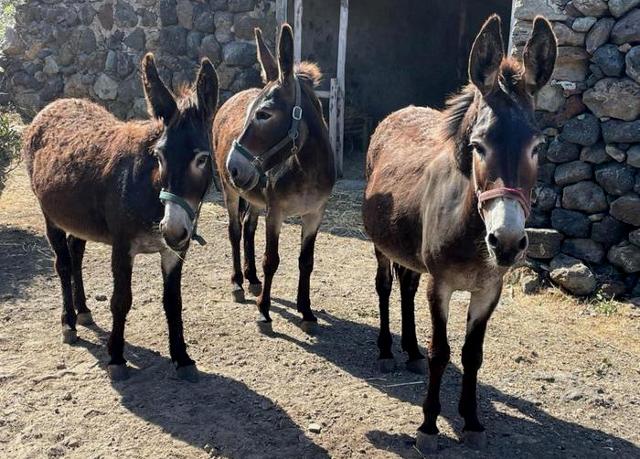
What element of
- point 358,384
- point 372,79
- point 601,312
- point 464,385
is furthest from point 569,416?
point 372,79

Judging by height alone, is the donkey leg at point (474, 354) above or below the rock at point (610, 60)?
below

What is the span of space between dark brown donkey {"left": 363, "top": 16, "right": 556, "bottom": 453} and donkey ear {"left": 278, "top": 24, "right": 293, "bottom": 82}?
967 mm

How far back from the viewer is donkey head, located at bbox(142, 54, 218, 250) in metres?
3.60

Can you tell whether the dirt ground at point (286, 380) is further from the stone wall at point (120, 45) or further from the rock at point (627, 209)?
the stone wall at point (120, 45)

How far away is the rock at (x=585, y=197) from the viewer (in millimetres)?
6055

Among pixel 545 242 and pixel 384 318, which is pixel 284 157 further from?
pixel 545 242

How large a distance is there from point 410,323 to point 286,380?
0.95 meters

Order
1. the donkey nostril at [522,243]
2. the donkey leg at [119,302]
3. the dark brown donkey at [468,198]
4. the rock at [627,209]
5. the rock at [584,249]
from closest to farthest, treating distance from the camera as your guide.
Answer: the donkey nostril at [522,243]
the dark brown donkey at [468,198]
the donkey leg at [119,302]
the rock at [627,209]
the rock at [584,249]

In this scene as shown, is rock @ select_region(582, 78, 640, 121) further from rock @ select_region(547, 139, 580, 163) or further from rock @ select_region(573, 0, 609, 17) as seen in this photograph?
rock @ select_region(573, 0, 609, 17)

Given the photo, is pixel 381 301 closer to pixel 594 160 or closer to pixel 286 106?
pixel 286 106

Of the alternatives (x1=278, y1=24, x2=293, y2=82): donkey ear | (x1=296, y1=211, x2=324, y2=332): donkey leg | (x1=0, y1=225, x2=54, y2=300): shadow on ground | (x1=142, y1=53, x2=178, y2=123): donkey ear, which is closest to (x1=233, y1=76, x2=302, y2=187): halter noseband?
(x1=278, y1=24, x2=293, y2=82): donkey ear

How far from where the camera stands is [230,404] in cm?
393

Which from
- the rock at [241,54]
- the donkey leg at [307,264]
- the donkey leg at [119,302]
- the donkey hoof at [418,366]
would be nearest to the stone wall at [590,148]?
the donkey hoof at [418,366]

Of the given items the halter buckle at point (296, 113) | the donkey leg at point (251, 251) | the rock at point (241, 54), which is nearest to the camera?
the halter buckle at point (296, 113)
